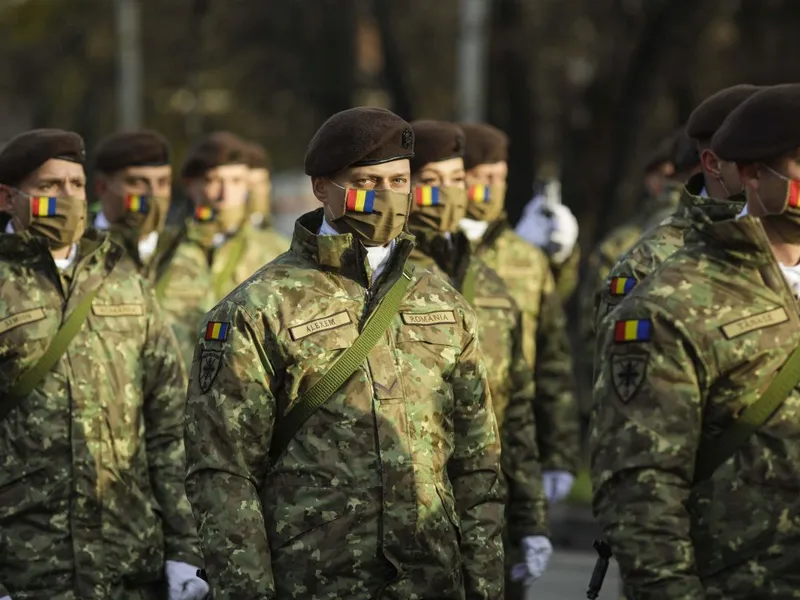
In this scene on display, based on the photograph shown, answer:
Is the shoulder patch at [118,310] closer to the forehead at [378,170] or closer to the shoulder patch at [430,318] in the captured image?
the forehead at [378,170]

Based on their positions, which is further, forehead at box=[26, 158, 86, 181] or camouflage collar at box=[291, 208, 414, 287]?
forehead at box=[26, 158, 86, 181]

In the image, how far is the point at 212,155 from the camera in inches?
439

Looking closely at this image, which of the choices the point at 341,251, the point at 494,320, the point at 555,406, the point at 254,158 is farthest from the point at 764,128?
the point at 254,158

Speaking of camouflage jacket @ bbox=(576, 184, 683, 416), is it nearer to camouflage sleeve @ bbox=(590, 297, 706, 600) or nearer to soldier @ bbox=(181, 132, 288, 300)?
soldier @ bbox=(181, 132, 288, 300)

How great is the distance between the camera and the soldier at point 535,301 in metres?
8.41

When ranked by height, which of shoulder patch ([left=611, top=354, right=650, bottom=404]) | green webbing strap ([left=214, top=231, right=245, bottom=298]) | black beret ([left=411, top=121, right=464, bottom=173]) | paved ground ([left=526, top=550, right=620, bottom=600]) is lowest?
paved ground ([left=526, top=550, right=620, bottom=600])

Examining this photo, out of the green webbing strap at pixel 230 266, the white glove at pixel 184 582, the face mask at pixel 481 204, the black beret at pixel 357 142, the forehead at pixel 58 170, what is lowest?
the white glove at pixel 184 582

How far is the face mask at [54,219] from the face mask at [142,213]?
7.88 feet

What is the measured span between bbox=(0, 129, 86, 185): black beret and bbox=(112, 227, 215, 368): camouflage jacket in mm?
2512

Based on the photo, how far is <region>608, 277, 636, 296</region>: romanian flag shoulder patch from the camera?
6305 millimetres

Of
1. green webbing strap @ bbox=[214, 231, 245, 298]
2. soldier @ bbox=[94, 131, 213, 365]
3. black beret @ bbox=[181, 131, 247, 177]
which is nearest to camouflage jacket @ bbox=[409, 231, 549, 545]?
soldier @ bbox=[94, 131, 213, 365]

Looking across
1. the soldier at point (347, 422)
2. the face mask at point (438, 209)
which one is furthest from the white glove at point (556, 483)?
the soldier at point (347, 422)

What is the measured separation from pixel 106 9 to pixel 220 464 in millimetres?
30451

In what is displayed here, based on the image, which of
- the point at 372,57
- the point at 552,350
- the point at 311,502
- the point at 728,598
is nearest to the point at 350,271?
the point at 311,502
